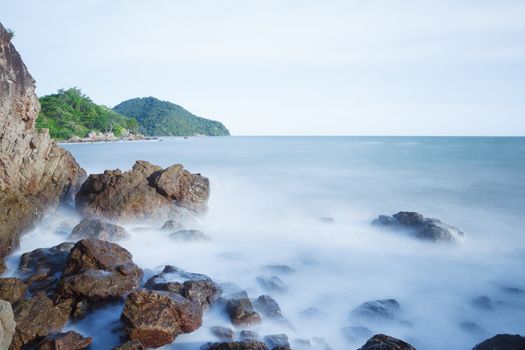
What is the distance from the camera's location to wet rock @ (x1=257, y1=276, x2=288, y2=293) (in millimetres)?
7725

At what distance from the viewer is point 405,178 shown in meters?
24.6

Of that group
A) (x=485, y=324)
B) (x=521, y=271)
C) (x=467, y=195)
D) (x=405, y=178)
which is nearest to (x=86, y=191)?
(x=485, y=324)

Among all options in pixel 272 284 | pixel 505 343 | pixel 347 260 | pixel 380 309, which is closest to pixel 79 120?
pixel 347 260

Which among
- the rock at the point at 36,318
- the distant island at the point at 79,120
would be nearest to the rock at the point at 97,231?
the rock at the point at 36,318

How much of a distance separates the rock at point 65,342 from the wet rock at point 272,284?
361cm

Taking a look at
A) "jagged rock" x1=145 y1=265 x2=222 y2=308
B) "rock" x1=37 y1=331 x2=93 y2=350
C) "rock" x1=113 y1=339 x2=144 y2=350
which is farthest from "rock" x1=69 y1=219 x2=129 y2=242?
"rock" x1=113 y1=339 x2=144 y2=350

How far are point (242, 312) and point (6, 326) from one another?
3.24 meters

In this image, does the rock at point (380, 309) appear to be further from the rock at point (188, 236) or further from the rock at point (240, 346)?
the rock at point (188, 236)

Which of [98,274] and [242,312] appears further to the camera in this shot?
[98,274]

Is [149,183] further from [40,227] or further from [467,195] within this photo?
[467,195]

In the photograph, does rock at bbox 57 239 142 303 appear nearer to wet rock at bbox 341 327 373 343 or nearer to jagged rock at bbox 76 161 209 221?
wet rock at bbox 341 327 373 343

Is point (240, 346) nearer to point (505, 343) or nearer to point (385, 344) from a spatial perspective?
point (385, 344)

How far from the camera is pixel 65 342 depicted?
4879mm

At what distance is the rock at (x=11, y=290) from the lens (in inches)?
228
